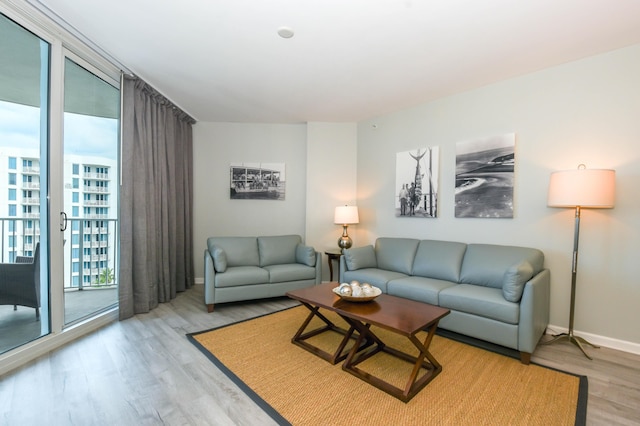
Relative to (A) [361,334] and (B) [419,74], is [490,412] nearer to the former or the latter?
(A) [361,334]

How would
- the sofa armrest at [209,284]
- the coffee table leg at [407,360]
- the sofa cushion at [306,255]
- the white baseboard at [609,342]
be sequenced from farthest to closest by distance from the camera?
the sofa cushion at [306,255]
the sofa armrest at [209,284]
the white baseboard at [609,342]
the coffee table leg at [407,360]

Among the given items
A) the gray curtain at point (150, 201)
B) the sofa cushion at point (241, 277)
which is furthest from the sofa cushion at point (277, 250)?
the gray curtain at point (150, 201)

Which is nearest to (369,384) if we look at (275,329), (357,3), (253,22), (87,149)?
(275,329)

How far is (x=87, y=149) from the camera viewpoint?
310 centimetres

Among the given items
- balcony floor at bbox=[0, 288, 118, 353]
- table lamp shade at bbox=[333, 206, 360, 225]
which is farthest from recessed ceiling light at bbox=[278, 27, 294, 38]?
balcony floor at bbox=[0, 288, 118, 353]

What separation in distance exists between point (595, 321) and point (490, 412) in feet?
5.98

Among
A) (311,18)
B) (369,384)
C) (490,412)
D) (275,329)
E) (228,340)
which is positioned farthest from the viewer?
(275,329)

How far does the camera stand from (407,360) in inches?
93.4

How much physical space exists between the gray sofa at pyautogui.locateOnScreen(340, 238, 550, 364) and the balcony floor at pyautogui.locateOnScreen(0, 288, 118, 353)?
283cm

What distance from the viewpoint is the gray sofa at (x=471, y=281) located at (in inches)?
96.7

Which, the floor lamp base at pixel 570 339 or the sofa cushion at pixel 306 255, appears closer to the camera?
the floor lamp base at pixel 570 339

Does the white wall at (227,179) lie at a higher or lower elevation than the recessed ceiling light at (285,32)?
lower

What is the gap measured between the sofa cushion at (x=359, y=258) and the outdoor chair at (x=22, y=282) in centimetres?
300

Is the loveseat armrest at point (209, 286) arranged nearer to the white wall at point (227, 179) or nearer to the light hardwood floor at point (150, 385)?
the light hardwood floor at point (150, 385)
